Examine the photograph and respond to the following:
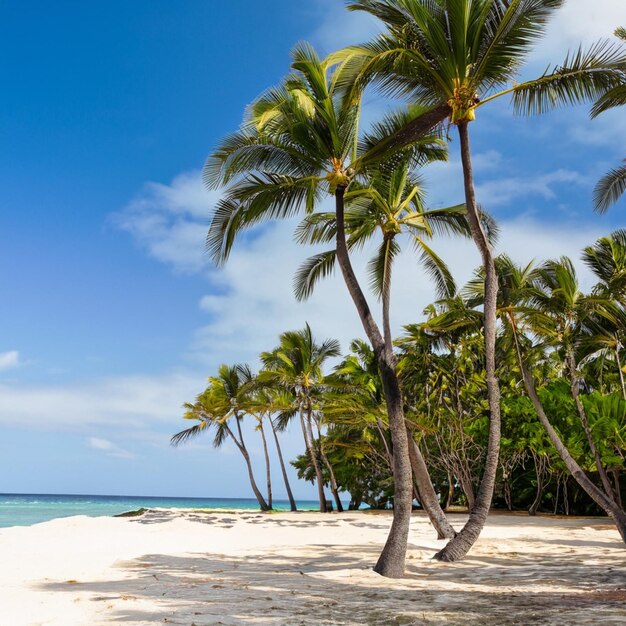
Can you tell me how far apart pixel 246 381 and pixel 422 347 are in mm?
18765

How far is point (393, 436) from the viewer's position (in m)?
9.27

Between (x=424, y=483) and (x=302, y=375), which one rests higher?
(x=302, y=375)

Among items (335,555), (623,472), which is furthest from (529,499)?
(335,555)

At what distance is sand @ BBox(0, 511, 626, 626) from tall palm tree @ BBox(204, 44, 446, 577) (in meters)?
1.49

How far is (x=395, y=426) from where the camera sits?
9328 mm

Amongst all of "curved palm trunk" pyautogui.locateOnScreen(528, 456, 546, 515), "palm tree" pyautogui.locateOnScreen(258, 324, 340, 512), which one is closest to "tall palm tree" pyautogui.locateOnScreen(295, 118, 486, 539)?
"curved palm trunk" pyautogui.locateOnScreen(528, 456, 546, 515)

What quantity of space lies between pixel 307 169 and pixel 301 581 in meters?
6.25

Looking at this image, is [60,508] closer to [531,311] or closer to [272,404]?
[272,404]

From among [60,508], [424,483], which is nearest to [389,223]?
[424,483]

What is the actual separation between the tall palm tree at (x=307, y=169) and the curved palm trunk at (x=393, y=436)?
1 cm

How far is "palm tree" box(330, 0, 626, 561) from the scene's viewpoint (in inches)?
368

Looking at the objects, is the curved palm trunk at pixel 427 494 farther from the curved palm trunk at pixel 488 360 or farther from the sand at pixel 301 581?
the curved palm trunk at pixel 488 360

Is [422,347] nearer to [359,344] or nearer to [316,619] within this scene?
[359,344]

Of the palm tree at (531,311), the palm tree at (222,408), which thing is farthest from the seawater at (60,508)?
the palm tree at (531,311)
